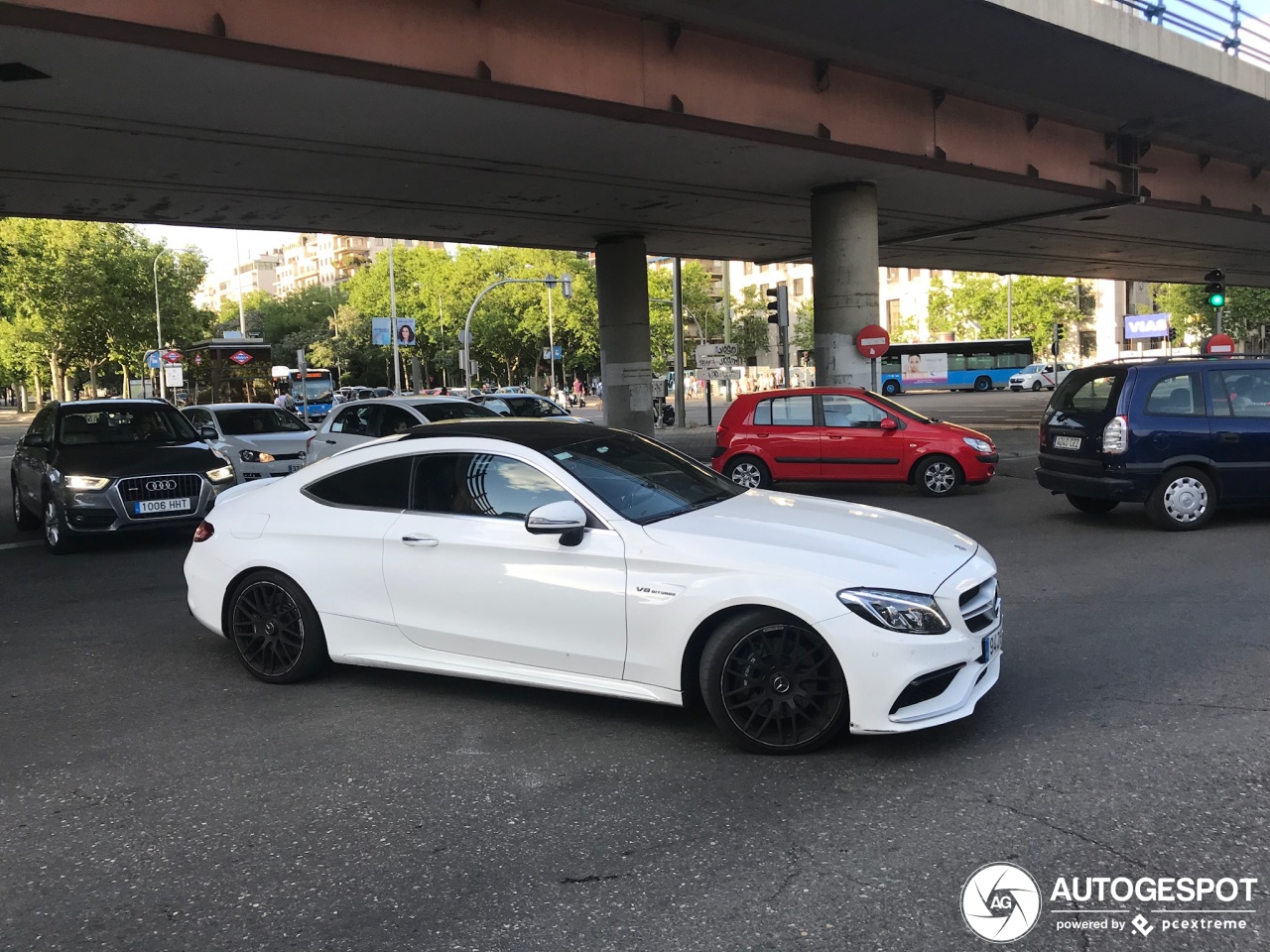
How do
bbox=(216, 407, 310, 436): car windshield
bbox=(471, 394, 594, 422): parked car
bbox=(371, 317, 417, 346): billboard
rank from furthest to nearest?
bbox=(371, 317, 417, 346): billboard → bbox=(471, 394, 594, 422): parked car → bbox=(216, 407, 310, 436): car windshield

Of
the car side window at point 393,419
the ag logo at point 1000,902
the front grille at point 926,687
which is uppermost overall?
the car side window at point 393,419

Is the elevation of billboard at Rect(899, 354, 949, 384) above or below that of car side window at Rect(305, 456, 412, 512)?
above

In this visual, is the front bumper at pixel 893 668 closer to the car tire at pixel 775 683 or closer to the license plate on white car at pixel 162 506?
the car tire at pixel 775 683

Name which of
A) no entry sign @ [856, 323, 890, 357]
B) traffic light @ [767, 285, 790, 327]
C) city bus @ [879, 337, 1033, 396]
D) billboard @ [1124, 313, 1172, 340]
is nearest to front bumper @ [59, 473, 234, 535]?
no entry sign @ [856, 323, 890, 357]

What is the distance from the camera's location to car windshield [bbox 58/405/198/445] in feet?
38.3

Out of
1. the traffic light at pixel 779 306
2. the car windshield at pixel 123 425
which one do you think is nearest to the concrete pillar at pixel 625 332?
the traffic light at pixel 779 306

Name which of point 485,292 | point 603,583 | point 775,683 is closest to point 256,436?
point 603,583

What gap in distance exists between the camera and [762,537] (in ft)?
15.3

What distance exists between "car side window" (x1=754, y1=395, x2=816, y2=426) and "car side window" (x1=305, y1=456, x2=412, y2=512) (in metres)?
9.67

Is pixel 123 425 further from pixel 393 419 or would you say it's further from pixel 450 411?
pixel 450 411

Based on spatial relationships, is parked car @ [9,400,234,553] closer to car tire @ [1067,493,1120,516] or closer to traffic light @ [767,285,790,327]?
car tire @ [1067,493,1120,516]

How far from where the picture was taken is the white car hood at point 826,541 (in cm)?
440

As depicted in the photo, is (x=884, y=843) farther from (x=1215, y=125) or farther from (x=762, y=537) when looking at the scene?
(x=1215, y=125)

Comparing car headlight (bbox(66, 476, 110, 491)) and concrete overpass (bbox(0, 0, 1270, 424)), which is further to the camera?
concrete overpass (bbox(0, 0, 1270, 424))
